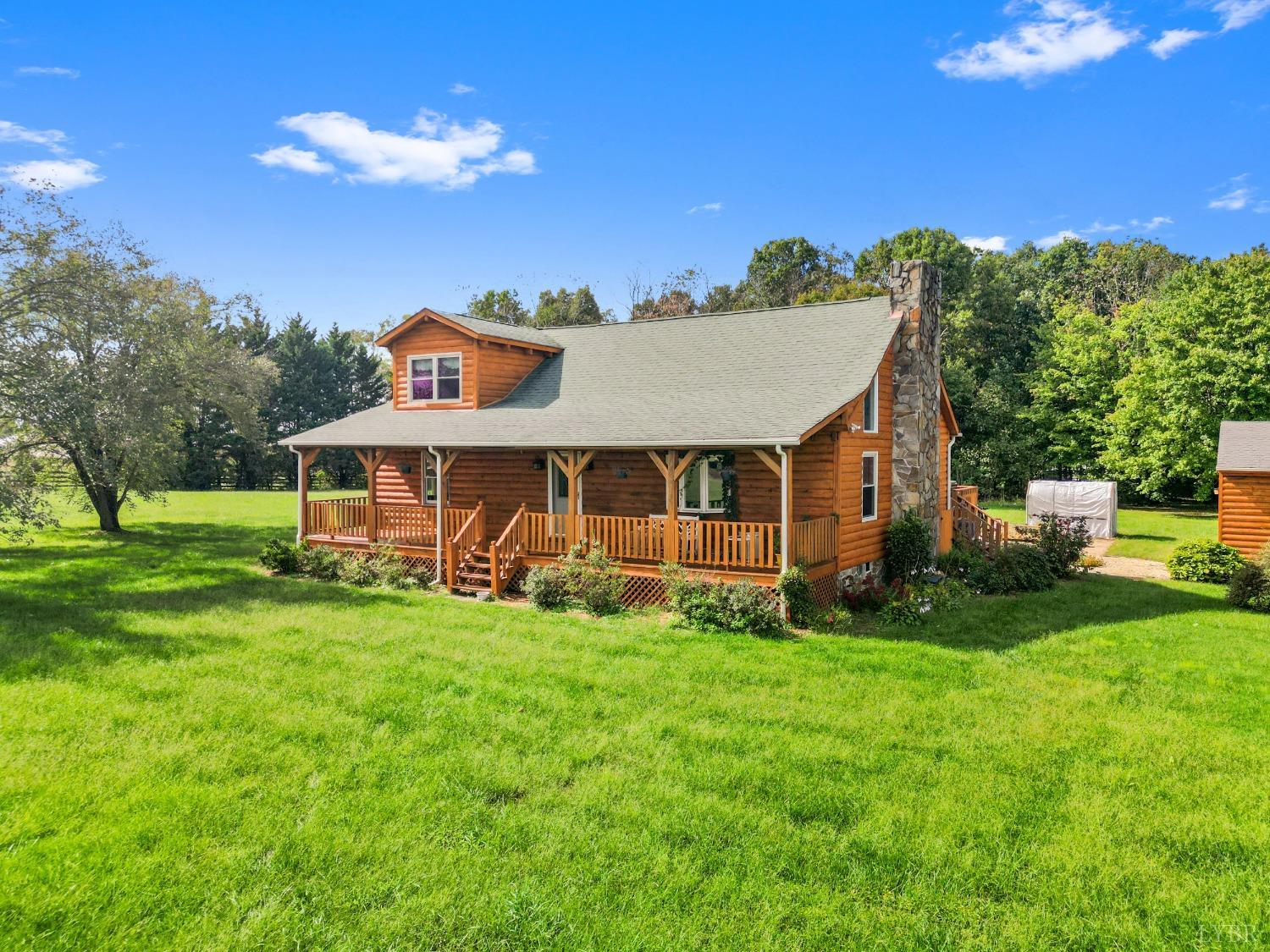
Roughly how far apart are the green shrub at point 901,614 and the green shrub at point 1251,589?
7.15 metres

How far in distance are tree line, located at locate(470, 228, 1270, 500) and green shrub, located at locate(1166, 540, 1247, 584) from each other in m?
15.1

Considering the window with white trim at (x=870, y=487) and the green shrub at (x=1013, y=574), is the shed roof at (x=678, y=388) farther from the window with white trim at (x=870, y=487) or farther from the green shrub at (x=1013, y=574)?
the green shrub at (x=1013, y=574)

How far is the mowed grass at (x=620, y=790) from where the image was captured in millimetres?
4328

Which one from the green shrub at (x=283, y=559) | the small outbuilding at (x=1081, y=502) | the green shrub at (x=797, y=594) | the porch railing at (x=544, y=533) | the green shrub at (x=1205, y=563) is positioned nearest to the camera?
the green shrub at (x=797, y=594)

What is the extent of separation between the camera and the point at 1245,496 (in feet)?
61.4

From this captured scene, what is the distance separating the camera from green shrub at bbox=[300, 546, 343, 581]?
53.0ft

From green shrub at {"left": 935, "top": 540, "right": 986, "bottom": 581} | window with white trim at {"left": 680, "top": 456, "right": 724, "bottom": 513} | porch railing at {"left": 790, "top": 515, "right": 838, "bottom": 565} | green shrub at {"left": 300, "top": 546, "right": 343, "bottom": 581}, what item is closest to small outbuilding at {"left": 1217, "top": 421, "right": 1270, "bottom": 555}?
green shrub at {"left": 935, "top": 540, "right": 986, "bottom": 581}

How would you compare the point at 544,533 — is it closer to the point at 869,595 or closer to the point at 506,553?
the point at 506,553

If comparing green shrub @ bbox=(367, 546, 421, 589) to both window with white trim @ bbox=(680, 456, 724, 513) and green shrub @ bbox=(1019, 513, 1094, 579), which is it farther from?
green shrub @ bbox=(1019, 513, 1094, 579)

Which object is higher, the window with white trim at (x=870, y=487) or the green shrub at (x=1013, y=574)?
the window with white trim at (x=870, y=487)

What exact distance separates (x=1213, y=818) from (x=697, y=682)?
4922 mm

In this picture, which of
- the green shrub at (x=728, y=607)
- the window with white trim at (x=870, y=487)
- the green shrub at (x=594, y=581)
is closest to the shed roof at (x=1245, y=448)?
the window with white trim at (x=870, y=487)

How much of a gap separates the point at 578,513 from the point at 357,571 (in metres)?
5.33

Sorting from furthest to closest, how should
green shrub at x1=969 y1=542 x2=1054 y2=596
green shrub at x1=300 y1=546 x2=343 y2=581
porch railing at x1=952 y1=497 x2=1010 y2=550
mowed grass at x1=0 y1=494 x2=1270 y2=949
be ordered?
porch railing at x1=952 y1=497 x2=1010 y2=550, green shrub at x1=300 y1=546 x2=343 y2=581, green shrub at x1=969 y1=542 x2=1054 y2=596, mowed grass at x1=0 y1=494 x2=1270 y2=949
